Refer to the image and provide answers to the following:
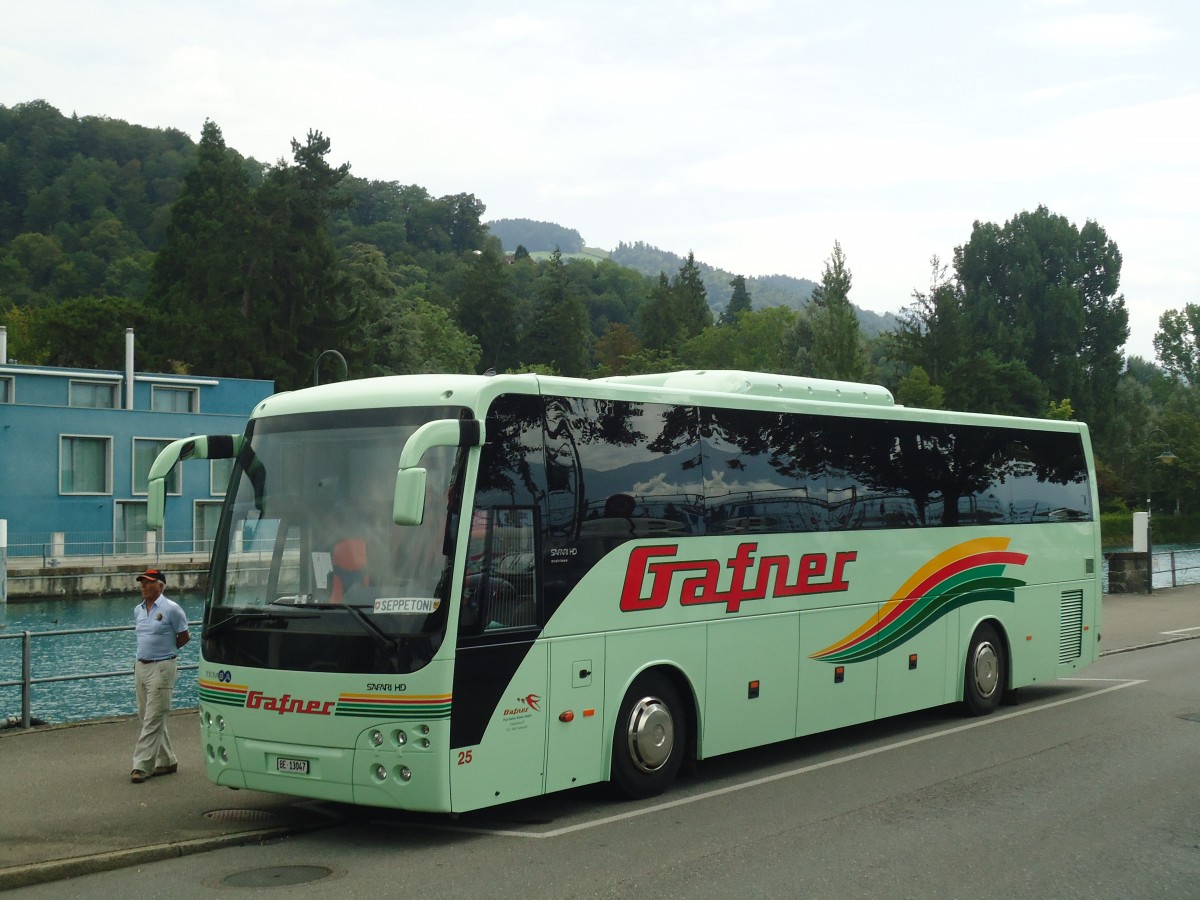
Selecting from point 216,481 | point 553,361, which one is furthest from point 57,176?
point 216,481

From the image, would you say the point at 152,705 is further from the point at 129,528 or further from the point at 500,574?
the point at 129,528

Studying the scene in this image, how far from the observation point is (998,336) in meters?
111

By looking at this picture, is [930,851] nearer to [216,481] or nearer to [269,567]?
[269,567]

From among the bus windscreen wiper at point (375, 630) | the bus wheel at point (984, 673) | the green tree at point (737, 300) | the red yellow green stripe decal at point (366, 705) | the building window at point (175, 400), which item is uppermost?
the green tree at point (737, 300)

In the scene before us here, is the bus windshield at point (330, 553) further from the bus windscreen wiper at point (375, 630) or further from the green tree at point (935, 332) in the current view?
the green tree at point (935, 332)

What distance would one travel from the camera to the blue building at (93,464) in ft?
197

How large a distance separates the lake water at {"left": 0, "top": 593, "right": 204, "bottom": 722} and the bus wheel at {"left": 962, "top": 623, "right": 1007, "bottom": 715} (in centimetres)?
932

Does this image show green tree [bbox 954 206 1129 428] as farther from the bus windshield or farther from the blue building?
the bus windshield

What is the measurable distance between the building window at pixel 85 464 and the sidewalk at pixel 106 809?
50.4 m

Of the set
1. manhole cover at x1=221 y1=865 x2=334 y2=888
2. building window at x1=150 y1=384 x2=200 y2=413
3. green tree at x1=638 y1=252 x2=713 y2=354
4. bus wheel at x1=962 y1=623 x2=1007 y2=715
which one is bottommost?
manhole cover at x1=221 y1=865 x2=334 y2=888

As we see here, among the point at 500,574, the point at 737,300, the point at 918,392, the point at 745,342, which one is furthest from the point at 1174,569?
the point at 737,300

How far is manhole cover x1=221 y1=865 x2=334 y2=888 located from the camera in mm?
8492

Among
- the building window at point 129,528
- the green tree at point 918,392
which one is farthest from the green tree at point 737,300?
the building window at point 129,528

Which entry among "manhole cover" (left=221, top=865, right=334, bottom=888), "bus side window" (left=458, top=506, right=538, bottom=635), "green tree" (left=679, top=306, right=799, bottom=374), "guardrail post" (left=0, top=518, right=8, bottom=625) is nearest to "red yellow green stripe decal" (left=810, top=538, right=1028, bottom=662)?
"bus side window" (left=458, top=506, right=538, bottom=635)
